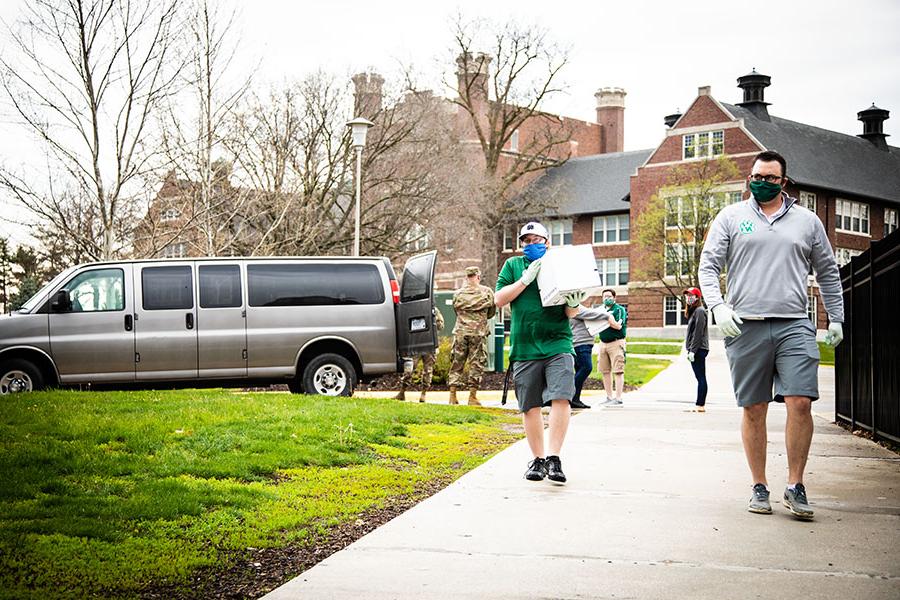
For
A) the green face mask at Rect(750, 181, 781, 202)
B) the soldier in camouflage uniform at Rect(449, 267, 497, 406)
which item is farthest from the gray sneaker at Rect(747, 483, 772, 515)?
the soldier in camouflage uniform at Rect(449, 267, 497, 406)

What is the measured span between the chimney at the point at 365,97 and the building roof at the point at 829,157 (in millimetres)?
28793

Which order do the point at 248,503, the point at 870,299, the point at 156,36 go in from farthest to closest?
the point at 156,36 < the point at 870,299 < the point at 248,503

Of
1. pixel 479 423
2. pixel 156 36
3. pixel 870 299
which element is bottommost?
pixel 479 423

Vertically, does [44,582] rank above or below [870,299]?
below

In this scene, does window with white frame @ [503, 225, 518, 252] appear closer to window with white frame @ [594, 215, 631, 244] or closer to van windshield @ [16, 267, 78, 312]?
window with white frame @ [594, 215, 631, 244]

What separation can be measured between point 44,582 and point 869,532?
14.6ft

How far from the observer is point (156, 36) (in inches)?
760

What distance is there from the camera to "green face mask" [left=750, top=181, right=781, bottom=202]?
6.67 metres

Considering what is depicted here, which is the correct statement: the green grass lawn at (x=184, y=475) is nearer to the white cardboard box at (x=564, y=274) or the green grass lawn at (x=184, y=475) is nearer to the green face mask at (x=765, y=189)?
the white cardboard box at (x=564, y=274)

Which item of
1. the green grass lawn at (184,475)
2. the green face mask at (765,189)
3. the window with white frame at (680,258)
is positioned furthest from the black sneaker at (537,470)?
the window with white frame at (680,258)

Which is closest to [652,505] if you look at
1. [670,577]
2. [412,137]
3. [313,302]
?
[670,577]

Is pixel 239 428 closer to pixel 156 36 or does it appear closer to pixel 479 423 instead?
pixel 479 423

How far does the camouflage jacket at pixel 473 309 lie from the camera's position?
49.9 feet

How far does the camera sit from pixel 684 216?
52156 mm
